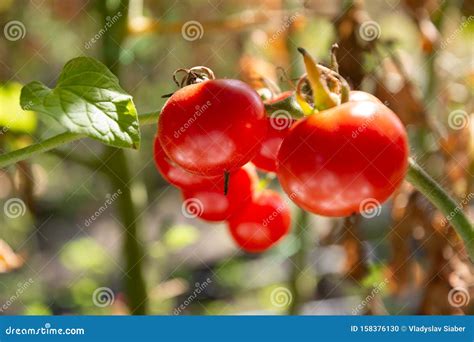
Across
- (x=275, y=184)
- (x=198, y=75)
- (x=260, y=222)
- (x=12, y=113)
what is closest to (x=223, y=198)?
(x=260, y=222)

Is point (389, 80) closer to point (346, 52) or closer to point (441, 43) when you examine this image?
point (441, 43)

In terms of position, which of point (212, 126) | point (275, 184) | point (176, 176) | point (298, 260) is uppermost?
point (212, 126)

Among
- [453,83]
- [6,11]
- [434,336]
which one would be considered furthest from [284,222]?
[6,11]

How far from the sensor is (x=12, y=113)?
1244 millimetres

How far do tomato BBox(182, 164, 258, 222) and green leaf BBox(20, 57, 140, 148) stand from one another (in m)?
0.28

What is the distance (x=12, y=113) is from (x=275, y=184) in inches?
54.1

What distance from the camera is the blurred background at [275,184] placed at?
1279mm

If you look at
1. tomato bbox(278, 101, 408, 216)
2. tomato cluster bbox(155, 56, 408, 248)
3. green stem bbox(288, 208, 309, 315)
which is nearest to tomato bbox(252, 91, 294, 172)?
tomato cluster bbox(155, 56, 408, 248)

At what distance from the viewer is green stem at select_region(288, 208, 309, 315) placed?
144cm

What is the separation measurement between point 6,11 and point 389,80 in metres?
1.05

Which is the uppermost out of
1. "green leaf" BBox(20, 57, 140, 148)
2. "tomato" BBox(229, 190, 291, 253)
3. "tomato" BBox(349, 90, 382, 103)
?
"green leaf" BBox(20, 57, 140, 148)

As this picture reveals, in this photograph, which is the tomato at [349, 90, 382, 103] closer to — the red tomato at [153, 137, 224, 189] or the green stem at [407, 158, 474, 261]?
the green stem at [407, 158, 474, 261]

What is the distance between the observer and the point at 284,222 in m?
1.11

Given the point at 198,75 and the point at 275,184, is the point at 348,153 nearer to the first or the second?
the point at 198,75
